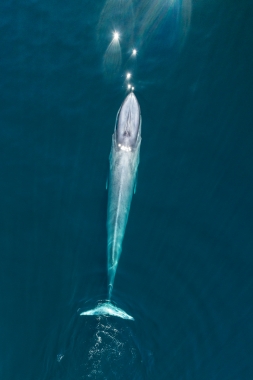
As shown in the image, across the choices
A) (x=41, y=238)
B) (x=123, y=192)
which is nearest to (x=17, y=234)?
(x=41, y=238)

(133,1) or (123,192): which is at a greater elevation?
(133,1)

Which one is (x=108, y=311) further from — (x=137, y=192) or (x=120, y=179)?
(x=120, y=179)

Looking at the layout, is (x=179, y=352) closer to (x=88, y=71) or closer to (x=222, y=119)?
(x=222, y=119)

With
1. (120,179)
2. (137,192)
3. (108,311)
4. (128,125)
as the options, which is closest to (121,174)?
(120,179)

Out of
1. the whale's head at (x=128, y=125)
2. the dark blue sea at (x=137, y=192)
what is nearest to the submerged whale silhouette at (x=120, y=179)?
the whale's head at (x=128, y=125)

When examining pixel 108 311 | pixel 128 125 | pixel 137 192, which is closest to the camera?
pixel 108 311

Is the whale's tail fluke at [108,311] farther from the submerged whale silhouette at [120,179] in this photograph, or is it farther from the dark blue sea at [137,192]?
the dark blue sea at [137,192]

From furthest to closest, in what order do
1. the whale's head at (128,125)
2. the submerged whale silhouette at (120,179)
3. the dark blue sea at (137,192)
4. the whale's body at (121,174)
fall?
1. the whale's head at (128,125)
2. the whale's body at (121,174)
3. the submerged whale silhouette at (120,179)
4. the dark blue sea at (137,192)
